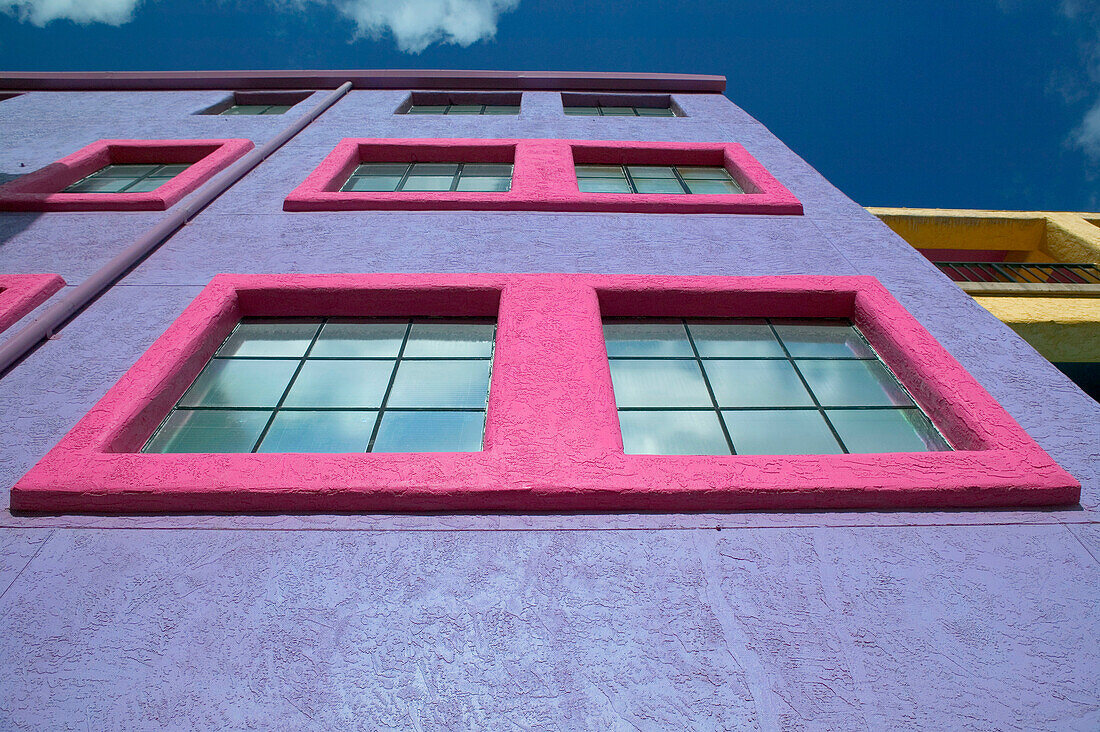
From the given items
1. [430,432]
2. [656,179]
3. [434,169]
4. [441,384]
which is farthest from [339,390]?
[656,179]

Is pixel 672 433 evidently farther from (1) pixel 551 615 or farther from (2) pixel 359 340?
(2) pixel 359 340

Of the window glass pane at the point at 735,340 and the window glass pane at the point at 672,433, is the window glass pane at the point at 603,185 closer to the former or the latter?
the window glass pane at the point at 735,340

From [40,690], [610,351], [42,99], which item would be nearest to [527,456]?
[610,351]

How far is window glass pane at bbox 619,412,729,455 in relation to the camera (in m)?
3.79

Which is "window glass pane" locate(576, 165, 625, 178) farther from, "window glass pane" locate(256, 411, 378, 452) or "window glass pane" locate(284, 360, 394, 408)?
"window glass pane" locate(256, 411, 378, 452)

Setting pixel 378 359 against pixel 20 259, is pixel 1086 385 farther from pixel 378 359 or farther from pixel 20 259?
pixel 20 259

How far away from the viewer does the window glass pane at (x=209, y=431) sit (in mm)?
3750

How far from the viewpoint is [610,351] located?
4.63m

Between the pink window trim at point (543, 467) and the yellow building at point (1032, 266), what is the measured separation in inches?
161

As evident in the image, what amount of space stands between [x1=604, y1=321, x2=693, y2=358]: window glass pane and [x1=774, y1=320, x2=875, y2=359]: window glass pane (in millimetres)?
931

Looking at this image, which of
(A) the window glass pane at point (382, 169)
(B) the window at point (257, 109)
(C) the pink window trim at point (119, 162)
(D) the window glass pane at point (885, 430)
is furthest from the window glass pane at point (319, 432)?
(B) the window at point (257, 109)

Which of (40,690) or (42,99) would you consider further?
(42,99)

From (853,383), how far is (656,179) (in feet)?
14.7

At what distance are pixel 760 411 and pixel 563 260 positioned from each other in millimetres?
2332
